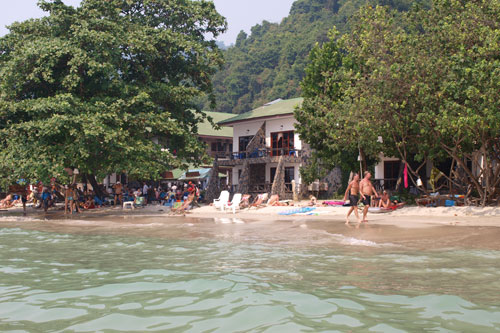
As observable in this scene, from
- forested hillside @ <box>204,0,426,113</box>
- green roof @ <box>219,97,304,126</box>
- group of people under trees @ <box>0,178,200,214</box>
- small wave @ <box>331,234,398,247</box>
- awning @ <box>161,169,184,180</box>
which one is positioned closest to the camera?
small wave @ <box>331,234,398,247</box>

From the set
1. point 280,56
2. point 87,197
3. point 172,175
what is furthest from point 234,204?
point 280,56

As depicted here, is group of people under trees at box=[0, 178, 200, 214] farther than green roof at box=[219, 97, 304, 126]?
No

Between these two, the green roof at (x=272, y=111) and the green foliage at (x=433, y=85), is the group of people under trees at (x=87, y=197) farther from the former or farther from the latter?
the green foliage at (x=433, y=85)

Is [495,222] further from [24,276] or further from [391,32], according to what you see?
[24,276]

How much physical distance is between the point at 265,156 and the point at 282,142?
170 centimetres

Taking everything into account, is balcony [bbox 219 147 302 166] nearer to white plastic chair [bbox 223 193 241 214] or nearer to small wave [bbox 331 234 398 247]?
white plastic chair [bbox 223 193 241 214]

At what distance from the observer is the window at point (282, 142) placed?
33.8 meters

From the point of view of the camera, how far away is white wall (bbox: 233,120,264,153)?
36031 millimetres

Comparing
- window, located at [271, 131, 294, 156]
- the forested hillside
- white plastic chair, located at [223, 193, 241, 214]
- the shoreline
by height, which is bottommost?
the shoreline

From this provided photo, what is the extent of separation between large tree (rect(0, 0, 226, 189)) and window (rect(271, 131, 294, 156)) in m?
8.22

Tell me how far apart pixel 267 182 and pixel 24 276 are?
25.7m

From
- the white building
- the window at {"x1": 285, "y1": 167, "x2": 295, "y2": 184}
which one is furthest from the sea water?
the window at {"x1": 285, "y1": 167, "x2": 295, "y2": 184}

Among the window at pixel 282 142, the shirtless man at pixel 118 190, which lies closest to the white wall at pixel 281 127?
the window at pixel 282 142

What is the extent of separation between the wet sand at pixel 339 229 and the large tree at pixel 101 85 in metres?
3.52
